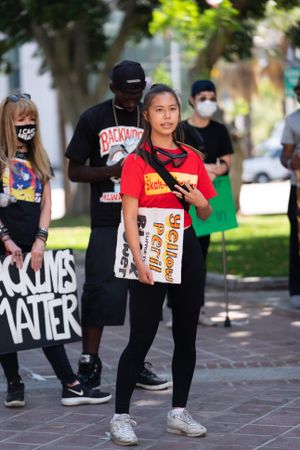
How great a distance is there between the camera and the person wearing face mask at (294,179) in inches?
366

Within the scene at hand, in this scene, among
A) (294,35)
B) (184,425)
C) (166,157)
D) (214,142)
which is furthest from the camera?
(294,35)

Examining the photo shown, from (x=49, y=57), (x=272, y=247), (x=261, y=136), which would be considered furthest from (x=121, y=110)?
(x=261, y=136)

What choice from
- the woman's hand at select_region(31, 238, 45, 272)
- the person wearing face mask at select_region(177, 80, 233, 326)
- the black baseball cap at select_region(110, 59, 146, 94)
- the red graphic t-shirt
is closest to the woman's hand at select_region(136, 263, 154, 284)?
the red graphic t-shirt

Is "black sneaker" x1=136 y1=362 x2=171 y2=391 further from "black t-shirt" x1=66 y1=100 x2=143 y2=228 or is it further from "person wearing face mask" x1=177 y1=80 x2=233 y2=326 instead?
"person wearing face mask" x1=177 y1=80 x2=233 y2=326

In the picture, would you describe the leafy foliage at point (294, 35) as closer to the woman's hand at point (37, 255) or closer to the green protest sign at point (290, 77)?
the green protest sign at point (290, 77)

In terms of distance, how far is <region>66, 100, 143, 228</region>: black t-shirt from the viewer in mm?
6594

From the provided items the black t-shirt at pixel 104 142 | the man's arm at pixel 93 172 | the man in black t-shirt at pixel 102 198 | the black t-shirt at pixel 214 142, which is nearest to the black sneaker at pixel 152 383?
the man in black t-shirt at pixel 102 198

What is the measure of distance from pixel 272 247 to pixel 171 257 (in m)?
10.1

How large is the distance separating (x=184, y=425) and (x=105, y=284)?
1.26 meters

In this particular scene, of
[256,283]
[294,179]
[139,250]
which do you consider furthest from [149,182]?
[256,283]

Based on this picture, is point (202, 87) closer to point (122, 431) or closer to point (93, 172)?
point (93, 172)

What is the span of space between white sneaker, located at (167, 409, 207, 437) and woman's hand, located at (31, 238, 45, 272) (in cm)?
122

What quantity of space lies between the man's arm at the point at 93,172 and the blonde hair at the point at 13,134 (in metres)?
0.23

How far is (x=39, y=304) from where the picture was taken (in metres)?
6.43
